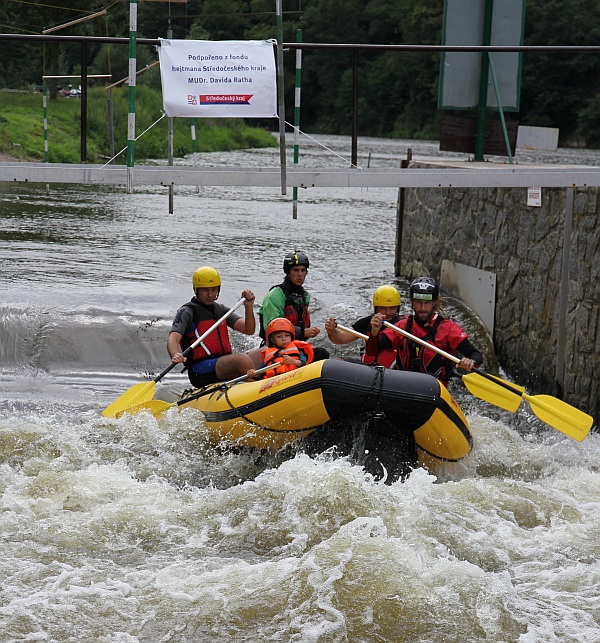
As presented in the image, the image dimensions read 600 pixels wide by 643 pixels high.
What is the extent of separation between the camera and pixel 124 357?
939 cm

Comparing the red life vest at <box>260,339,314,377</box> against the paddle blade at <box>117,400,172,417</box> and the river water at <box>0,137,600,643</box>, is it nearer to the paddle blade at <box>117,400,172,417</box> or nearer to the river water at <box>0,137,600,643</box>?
the river water at <box>0,137,600,643</box>

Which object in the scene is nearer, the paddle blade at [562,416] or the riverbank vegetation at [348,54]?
the paddle blade at [562,416]

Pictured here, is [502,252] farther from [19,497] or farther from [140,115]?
[140,115]

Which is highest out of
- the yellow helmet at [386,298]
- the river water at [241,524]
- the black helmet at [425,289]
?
the black helmet at [425,289]

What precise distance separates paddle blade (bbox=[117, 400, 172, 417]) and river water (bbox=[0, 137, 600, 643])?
69mm

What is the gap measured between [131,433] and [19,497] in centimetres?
135

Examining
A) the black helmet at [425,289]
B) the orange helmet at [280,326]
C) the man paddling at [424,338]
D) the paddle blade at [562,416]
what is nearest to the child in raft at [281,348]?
the orange helmet at [280,326]

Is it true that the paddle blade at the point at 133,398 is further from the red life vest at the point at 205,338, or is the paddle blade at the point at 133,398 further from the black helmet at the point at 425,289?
the black helmet at the point at 425,289

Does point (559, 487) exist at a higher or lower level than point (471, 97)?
lower

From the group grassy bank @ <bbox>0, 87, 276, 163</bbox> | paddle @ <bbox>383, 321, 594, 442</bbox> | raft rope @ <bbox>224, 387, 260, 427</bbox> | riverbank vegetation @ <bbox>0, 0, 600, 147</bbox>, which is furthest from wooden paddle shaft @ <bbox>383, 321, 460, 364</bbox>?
grassy bank @ <bbox>0, 87, 276, 163</bbox>

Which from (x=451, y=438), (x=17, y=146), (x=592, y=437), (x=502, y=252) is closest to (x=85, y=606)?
(x=451, y=438)

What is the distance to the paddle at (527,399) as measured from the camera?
6.60 metres

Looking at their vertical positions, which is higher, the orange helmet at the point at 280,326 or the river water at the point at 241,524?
the orange helmet at the point at 280,326

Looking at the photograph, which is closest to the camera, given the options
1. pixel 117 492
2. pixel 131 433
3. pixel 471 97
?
pixel 117 492
